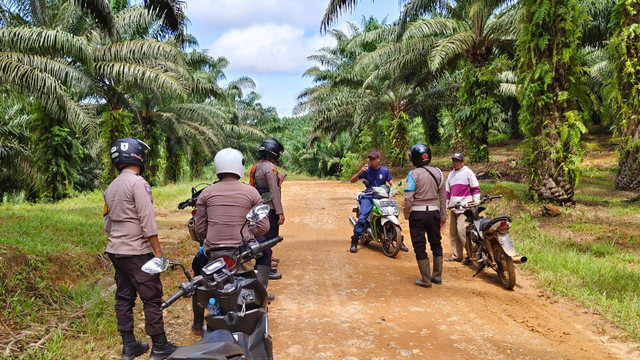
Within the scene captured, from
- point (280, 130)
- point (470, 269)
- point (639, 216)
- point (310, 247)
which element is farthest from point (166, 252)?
point (280, 130)

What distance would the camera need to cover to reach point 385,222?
7.59 metres

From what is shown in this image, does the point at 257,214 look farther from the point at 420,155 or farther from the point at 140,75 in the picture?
the point at 140,75

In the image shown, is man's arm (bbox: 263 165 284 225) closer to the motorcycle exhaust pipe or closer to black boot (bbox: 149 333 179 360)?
black boot (bbox: 149 333 179 360)

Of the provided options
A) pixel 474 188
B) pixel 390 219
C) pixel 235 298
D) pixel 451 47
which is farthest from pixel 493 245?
pixel 451 47

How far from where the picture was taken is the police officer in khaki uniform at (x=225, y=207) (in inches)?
151

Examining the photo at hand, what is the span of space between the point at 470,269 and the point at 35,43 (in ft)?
33.1

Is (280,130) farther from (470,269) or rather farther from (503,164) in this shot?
(470,269)

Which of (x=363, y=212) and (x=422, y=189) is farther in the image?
(x=363, y=212)

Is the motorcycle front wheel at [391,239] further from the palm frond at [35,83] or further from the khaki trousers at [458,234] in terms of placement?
the palm frond at [35,83]

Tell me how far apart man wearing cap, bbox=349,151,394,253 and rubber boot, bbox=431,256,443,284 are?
1875 millimetres

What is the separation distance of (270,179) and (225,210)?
2.19 meters

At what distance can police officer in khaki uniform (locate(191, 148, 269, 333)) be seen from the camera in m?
3.83

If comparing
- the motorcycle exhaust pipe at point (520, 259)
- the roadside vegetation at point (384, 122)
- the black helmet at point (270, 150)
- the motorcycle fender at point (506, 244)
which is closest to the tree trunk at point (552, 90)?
the roadside vegetation at point (384, 122)

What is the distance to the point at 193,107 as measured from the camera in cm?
2269
